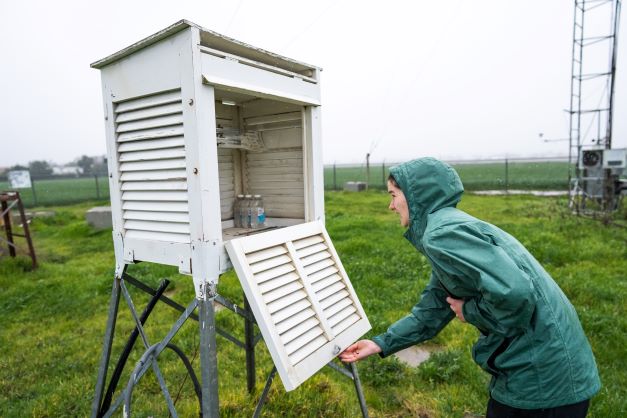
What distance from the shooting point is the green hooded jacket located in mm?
1451

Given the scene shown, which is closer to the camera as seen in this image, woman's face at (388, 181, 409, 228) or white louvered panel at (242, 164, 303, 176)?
woman's face at (388, 181, 409, 228)

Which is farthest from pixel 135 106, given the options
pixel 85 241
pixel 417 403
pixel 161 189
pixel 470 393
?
pixel 85 241

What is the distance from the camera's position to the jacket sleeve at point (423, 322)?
2092mm

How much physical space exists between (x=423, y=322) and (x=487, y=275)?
0.77 metres

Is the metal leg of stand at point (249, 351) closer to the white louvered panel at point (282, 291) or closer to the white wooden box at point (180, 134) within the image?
the white wooden box at point (180, 134)

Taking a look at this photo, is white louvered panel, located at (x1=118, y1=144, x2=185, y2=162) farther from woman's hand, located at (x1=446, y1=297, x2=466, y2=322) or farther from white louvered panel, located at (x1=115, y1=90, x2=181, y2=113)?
woman's hand, located at (x1=446, y1=297, x2=466, y2=322)

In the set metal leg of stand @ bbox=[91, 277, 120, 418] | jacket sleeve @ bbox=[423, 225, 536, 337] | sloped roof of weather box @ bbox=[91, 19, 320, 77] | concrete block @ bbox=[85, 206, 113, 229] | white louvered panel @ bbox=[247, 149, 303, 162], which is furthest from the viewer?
concrete block @ bbox=[85, 206, 113, 229]

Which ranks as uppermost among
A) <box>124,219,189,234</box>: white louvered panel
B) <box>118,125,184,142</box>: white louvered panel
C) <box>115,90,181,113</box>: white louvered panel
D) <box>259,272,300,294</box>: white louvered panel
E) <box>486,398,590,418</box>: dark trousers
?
<box>115,90,181,113</box>: white louvered panel

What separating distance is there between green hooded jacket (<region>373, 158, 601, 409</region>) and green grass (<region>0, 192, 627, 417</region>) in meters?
1.39

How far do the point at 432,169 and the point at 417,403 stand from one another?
2015 millimetres

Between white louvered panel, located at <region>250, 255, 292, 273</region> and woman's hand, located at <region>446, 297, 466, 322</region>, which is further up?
white louvered panel, located at <region>250, 255, 292, 273</region>

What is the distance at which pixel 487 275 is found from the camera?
142 cm

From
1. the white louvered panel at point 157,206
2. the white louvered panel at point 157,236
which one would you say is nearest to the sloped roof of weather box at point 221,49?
the white louvered panel at point 157,206

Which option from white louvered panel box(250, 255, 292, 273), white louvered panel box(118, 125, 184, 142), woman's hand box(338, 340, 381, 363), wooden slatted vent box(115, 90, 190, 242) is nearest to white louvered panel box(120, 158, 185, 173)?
wooden slatted vent box(115, 90, 190, 242)
